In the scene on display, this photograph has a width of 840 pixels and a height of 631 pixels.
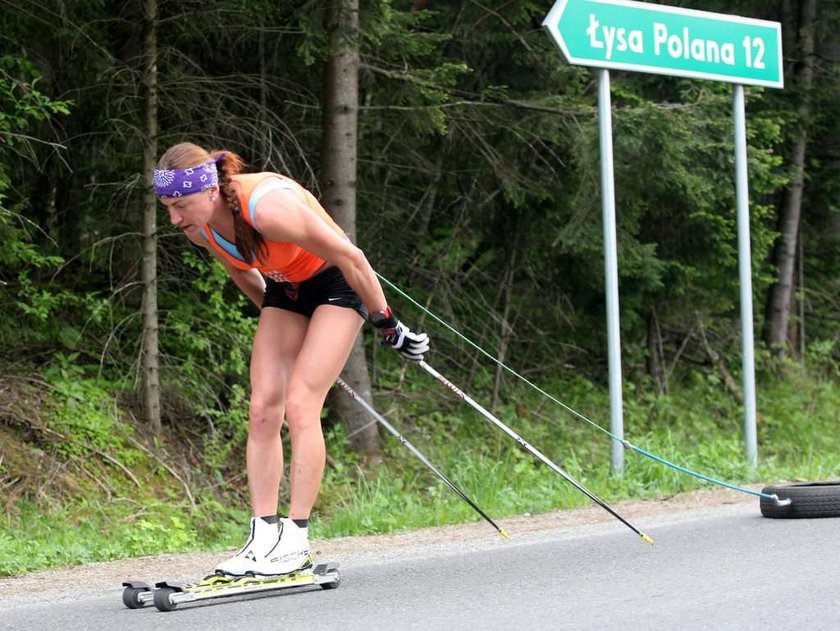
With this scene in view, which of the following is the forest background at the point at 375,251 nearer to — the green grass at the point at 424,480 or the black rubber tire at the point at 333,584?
the green grass at the point at 424,480

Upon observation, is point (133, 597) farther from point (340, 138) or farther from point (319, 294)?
point (340, 138)

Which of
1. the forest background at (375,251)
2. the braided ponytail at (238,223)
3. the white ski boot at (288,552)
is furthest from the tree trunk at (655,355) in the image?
the braided ponytail at (238,223)

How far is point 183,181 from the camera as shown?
487 centimetres

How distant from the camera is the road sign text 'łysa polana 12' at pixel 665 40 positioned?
29.6 ft

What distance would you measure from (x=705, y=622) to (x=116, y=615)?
232 cm

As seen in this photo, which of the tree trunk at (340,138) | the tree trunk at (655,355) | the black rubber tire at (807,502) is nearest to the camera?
the black rubber tire at (807,502)

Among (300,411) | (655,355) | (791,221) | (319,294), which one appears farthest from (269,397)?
(791,221)

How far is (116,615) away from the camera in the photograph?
4.82m

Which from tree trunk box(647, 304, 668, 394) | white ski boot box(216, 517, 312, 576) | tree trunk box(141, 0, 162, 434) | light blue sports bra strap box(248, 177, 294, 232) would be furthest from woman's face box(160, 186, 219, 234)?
tree trunk box(647, 304, 668, 394)

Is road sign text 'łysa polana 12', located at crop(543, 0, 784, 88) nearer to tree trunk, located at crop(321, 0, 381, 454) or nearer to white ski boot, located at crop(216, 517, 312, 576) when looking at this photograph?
Result: tree trunk, located at crop(321, 0, 381, 454)

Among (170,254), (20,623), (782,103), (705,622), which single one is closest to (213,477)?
(170,254)

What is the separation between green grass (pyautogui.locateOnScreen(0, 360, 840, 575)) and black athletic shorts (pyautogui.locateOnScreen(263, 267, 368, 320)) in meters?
2.20

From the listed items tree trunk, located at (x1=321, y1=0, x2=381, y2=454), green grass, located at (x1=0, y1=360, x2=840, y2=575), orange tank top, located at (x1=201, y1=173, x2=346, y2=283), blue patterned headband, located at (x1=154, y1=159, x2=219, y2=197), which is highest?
tree trunk, located at (x1=321, y1=0, x2=381, y2=454)

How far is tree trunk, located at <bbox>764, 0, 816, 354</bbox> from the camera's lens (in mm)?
15672
